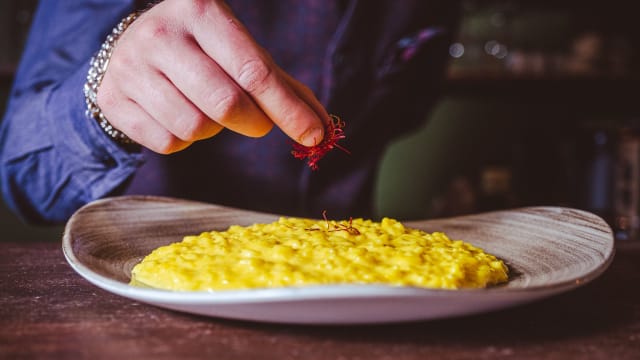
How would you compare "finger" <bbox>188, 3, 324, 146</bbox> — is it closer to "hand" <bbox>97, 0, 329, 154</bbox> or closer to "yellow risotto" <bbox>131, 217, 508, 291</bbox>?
"hand" <bbox>97, 0, 329, 154</bbox>

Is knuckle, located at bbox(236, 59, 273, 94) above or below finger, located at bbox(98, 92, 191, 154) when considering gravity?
above

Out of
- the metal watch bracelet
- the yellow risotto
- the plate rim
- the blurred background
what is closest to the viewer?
the plate rim

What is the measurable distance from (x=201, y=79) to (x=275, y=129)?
36.3 inches

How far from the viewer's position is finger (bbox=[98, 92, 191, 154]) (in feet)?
2.90

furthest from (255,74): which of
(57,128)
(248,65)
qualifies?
(57,128)

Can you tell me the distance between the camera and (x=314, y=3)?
1685 millimetres

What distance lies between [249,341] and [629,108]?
2855 mm

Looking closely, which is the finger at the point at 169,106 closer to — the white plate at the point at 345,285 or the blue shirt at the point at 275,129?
the white plate at the point at 345,285

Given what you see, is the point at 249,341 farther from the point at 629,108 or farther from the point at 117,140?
the point at 629,108

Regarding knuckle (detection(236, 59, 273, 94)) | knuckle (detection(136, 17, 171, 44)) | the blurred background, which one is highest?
knuckle (detection(136, 17, 171, 44))

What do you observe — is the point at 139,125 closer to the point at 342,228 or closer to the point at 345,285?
the point at 342,228

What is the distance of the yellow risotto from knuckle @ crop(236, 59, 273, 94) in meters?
0.21

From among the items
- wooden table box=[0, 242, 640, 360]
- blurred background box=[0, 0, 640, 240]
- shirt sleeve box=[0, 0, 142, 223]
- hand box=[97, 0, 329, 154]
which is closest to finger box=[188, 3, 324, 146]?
hand box=[97, 0, 329, 154]

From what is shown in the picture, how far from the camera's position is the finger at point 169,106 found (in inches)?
32.8
